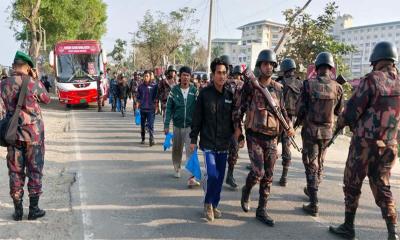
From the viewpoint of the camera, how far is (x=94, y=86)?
19.0 metres

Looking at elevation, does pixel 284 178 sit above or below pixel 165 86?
below

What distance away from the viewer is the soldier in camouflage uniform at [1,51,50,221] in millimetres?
4566

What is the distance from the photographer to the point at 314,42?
14125 mm

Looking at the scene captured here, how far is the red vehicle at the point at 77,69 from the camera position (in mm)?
18656

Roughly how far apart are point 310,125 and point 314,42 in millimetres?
9727

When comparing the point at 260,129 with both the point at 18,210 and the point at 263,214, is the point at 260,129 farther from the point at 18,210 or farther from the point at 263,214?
the point at 18,210

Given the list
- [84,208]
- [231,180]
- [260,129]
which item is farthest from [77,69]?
[260,129]

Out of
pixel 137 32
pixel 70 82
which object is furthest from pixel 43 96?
pixel 137 32

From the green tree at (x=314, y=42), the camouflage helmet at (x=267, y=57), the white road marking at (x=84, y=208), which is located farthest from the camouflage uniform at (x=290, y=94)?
the green tree at (x=314, y=42)

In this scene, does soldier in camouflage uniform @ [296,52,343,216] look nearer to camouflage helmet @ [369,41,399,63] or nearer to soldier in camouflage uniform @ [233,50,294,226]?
soldier in camouflage uniform @ [233,50,294,226]

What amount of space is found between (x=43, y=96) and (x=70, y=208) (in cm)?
150

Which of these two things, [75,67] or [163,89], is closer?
[163,89]

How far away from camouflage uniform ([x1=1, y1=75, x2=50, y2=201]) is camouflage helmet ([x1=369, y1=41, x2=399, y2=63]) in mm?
3614

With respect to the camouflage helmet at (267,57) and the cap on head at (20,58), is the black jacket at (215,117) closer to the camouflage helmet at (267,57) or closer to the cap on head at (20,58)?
the camouflage helmet at (267,57)
